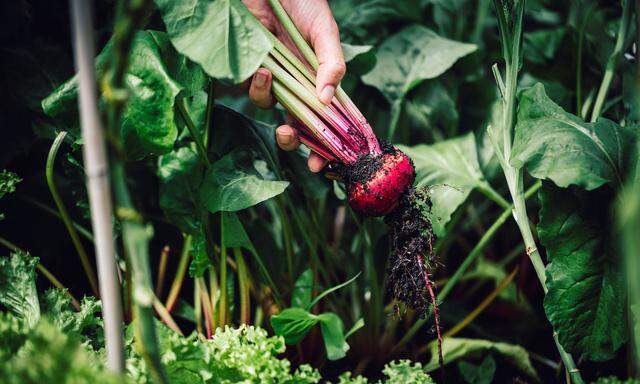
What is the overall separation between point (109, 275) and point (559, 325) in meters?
0.74

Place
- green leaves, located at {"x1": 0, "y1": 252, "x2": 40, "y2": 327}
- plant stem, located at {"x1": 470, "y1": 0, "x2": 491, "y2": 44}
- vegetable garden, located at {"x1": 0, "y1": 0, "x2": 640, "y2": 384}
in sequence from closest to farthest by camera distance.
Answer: vegetable garden, located at {"x1": 0, "y1": 0, "x2": 640, "y2": 384} → green leaves, located at {"x1": 0, "y1": 252, "x2": 40, "y2": 327} → plant stem, located at {"x1": 470, "y1": 0, "x2": 491, "y2": 44}

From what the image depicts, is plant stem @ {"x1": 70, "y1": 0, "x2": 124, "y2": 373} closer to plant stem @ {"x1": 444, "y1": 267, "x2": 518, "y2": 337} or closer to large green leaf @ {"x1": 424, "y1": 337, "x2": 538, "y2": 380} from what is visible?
large green leaf @ {"x1": 424, "y1": 337, "x2": 538, "y2": 380}

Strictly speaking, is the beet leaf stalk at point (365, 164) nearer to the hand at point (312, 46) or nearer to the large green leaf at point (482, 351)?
the hand at point (312, 46)

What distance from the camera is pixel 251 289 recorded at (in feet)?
4.17

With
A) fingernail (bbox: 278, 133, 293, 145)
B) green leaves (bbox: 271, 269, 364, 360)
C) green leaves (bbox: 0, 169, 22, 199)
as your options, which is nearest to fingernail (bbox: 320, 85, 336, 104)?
fingernail (bbox: 278, 133, 293, 145)

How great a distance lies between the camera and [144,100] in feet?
3.04

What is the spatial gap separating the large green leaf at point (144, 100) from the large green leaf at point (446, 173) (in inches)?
20.9

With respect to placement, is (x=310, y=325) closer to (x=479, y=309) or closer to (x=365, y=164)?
(x=365, y=164)

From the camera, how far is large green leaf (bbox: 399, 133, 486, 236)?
1.13 metres

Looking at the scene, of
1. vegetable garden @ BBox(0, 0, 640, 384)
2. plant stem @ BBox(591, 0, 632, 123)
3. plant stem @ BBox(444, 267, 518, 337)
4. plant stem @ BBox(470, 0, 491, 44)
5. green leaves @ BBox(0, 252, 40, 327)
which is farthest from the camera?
plant stem @ BBox(470, 0, 491, 44)

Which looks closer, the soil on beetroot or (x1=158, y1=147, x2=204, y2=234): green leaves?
the soil on beetroot

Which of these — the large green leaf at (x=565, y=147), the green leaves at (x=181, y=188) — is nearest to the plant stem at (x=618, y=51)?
the large green leaf at (x=565, y=147)

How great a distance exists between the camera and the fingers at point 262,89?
1014 mm

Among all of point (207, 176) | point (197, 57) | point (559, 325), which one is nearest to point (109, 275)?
point (197, 57)
